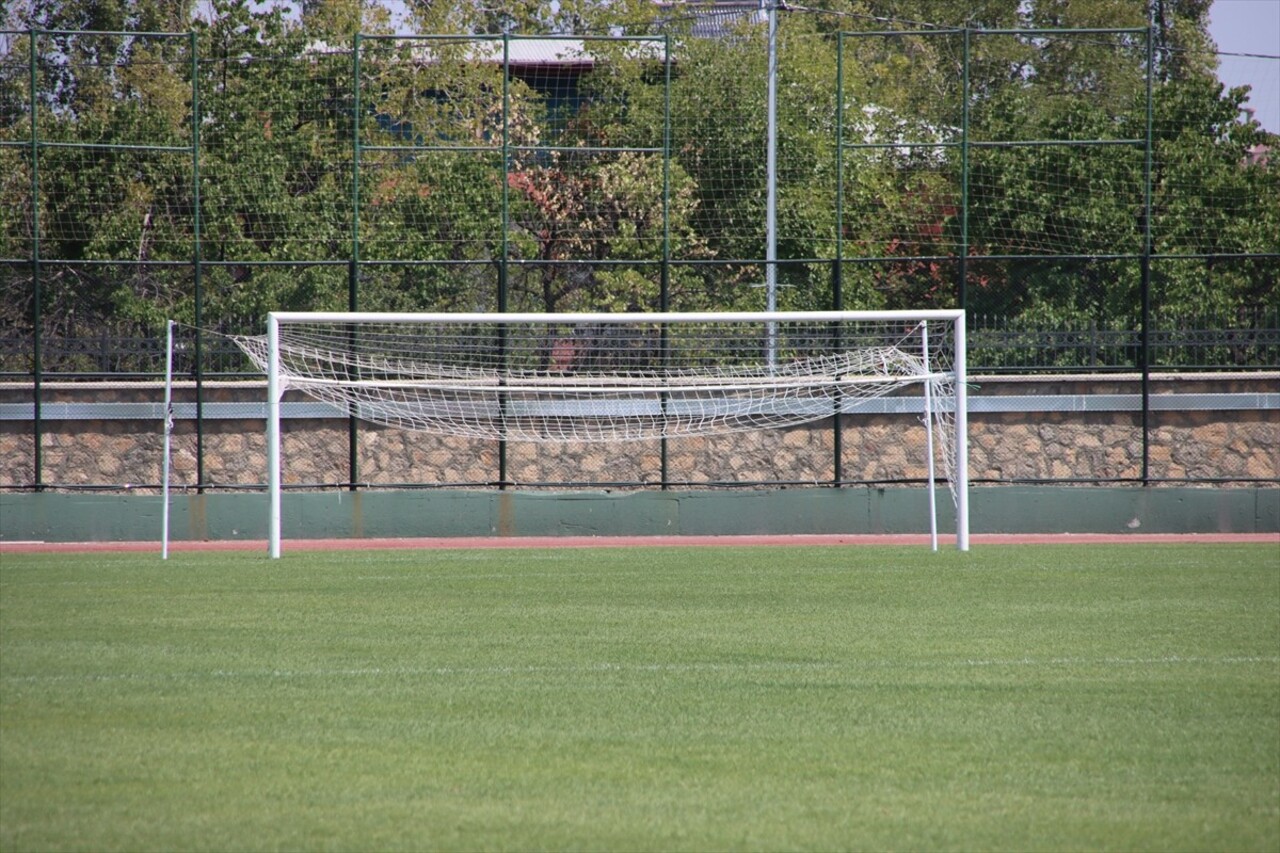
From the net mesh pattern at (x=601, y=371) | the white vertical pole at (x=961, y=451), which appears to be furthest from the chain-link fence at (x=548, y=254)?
the white vertical pole at (x=961, y=451)

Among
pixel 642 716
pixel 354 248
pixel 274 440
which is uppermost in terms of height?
pixel 354 248

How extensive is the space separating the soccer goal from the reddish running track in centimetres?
93

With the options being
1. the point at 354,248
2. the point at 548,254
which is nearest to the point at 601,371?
the point at 548,254

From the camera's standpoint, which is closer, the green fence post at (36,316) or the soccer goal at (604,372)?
the soccer goal at (604,372)

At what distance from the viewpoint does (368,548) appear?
16812 millimetres

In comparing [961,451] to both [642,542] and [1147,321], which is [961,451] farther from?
[1147,321]

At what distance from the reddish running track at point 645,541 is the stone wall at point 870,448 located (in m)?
0.97

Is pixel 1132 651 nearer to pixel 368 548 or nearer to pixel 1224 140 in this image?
pixel 368 548

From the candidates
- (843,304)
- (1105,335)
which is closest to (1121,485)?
(1105,335)

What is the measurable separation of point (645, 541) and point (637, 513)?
0.71 m

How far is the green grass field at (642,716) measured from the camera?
5082mm

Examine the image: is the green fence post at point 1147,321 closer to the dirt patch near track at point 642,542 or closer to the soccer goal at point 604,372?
the dirt patch near track at point 642,542

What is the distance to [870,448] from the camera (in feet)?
63.7

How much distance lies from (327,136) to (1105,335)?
1090 centimetres
